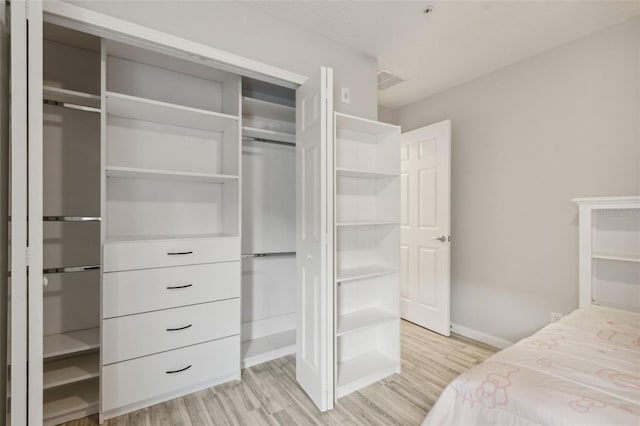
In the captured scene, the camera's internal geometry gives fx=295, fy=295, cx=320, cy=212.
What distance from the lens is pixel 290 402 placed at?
6.31 feet

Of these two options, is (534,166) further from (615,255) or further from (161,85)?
(161,85)

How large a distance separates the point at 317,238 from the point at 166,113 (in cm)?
135

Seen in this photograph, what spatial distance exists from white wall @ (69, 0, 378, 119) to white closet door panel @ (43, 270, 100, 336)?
170cm

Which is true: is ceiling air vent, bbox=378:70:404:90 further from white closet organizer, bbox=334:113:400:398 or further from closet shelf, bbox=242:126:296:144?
closet shelf, bbox=242:126:296:144

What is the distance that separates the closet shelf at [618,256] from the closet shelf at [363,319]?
147 cm

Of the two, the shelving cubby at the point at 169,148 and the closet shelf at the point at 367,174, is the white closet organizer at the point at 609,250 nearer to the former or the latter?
the closet shelf at the point at 367,174

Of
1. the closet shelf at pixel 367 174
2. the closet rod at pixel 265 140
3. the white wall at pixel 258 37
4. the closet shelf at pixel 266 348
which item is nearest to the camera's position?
the white wall at pixel 258 37

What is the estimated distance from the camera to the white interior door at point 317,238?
178 centimetres

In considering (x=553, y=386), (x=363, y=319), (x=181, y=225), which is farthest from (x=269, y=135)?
(x=553, y=386)

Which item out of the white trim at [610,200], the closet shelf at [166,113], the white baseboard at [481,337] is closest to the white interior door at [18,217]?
the closet shelf at [166,113]

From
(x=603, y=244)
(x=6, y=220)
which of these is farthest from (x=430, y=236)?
(x=6, y=220)

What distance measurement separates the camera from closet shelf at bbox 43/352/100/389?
1.72 m

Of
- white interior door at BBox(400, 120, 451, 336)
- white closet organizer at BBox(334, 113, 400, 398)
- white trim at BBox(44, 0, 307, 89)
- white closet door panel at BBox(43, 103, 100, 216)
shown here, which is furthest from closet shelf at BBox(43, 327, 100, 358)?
white interior door at BBox(400, 120, 451, 336)

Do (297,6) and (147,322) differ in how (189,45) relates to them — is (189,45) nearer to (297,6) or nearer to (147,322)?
(297,6)
